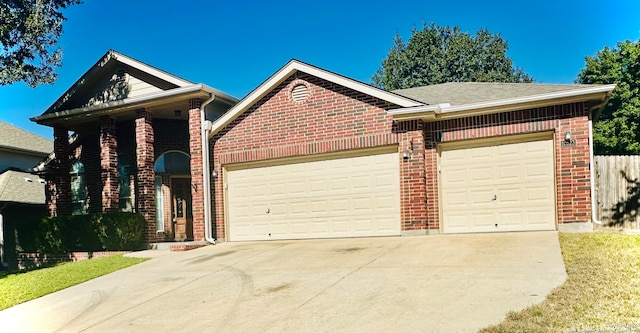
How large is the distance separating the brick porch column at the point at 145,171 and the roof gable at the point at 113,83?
947 millimetres

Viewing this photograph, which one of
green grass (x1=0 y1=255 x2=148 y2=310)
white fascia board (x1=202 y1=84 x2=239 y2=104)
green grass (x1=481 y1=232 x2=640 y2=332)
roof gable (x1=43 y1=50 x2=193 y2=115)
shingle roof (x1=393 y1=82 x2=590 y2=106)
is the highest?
roof gable (x1=43 y1=50 x2=193 y2=115)

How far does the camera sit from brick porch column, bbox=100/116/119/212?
49.3ft

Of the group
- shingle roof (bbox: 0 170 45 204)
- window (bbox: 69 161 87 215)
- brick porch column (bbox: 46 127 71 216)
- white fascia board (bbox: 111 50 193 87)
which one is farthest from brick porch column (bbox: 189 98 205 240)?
shingle roof (bbox: 0 170 45 204)

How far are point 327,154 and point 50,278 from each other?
6900 millimetres

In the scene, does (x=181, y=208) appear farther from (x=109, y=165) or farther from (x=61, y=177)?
(x=61, y=177)

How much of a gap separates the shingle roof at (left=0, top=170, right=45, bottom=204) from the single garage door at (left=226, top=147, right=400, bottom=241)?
8.55 meters

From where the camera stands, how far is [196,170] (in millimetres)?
14070

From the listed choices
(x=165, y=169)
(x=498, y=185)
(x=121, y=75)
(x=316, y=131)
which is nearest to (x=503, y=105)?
(x=498, y=185)

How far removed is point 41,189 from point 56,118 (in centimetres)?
460

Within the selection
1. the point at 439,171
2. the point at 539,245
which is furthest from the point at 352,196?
the point at 539,245

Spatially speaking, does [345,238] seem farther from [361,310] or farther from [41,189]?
[41,189]

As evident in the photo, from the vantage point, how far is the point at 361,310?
6.12 metres

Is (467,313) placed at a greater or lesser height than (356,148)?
lesser

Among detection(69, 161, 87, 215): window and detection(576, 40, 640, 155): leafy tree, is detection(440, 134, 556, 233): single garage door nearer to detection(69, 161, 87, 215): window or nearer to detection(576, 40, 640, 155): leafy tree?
detection(69, 161, 87, 215): window
